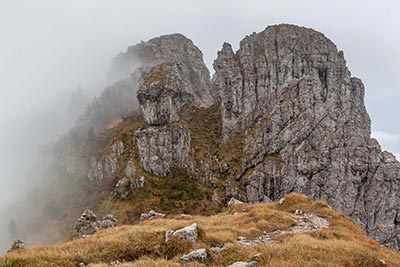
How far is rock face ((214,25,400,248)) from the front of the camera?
161125mm

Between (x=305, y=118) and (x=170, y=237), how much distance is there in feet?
527

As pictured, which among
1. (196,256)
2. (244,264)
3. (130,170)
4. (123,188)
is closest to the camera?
(244,264)

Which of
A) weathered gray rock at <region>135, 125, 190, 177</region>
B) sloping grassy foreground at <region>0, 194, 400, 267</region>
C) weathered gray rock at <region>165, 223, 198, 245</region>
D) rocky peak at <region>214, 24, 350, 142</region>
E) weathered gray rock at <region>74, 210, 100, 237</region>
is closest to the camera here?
sloping grassy foreground at <region>0, 194, 400, 267</region>

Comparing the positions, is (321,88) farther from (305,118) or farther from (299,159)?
(299,159)

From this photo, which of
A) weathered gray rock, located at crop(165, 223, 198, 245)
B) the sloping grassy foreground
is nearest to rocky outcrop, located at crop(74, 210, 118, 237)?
the sloping grassy foreground

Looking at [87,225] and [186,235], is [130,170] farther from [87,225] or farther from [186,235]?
[186,235]

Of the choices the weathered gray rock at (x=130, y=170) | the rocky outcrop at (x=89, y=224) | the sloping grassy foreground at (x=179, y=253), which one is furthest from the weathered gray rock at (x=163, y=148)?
the sloping grassy foreground at (x=179, y=253)

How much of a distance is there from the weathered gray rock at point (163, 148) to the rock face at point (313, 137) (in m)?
24.6

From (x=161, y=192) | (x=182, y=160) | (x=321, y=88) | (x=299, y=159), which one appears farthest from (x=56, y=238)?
(x=321, y=88)

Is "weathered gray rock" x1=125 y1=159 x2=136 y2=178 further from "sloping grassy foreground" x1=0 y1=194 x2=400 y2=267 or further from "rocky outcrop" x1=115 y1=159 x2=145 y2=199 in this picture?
"sloping grassy foreground" x1=0 y1=194 x2=400 y2=267

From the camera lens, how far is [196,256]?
19.0 m

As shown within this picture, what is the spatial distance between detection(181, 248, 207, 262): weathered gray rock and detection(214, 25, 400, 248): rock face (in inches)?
5963

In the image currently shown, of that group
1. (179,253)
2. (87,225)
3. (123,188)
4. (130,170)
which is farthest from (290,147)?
(179,253)

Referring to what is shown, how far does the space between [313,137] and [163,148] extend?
7305 cm
